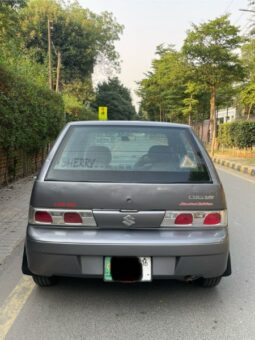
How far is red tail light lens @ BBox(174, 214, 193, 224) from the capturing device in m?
3.47

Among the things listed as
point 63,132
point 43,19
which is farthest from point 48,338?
point 43,19

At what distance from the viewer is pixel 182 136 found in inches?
166

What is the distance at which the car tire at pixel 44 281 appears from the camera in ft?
12.7

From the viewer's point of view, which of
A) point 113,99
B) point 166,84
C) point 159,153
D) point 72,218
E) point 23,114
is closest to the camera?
point 72,218

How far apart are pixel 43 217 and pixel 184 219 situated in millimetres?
1122

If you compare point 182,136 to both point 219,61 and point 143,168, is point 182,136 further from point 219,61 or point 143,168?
point 219,61

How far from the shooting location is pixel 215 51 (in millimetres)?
25125

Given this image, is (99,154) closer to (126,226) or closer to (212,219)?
(126,226)

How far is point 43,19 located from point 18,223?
44591 millimetres

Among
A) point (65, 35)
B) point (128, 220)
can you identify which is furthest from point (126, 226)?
point (65, 35)

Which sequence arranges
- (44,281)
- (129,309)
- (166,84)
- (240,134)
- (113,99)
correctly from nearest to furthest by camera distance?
(129,309) < (44,281) < (240,134) < (166,84) < (113,99)

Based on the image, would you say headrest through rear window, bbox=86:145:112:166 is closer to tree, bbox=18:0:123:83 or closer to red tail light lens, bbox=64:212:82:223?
red tail light lens, bbox=64:212:82:223

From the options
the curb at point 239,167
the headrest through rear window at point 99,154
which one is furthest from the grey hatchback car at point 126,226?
the curb at point 239,167

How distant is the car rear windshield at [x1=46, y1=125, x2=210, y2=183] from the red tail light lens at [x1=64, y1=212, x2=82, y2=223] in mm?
277
